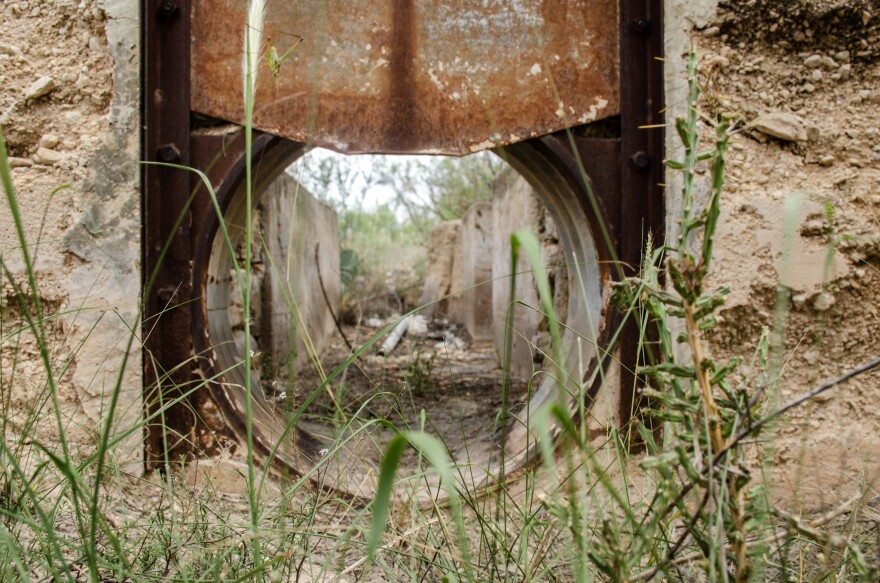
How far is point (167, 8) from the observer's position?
195 cm

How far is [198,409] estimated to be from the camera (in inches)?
78.0

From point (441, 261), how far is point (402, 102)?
22.8ft

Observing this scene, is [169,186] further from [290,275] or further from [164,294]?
[290,275]

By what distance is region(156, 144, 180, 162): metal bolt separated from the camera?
1.94 m

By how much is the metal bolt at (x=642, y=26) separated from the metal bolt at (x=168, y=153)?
146 centimetres

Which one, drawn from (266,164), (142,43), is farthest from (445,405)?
(142,43)

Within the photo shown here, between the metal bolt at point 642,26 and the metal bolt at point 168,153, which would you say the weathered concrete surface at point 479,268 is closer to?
the metal bolt at point 642,26

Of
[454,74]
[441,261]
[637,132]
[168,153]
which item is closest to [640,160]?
[637,132]

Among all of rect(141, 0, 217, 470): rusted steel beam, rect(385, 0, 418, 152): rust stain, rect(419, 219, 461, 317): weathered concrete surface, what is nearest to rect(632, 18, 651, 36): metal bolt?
rect(385, 0, 418, 152): rust stain

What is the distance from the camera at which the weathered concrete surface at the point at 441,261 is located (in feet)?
29.2

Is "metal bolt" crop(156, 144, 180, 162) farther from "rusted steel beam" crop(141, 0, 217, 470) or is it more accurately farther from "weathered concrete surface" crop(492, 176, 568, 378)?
"weathered concrete surface" crop(492, 176, 568, 378)

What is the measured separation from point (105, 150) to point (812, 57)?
2105 millimetres

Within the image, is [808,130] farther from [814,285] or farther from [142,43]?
[142,43]

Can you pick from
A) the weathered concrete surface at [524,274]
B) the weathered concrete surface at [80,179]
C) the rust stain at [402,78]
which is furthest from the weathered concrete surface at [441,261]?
the weathered concrete surface at [80,179]
